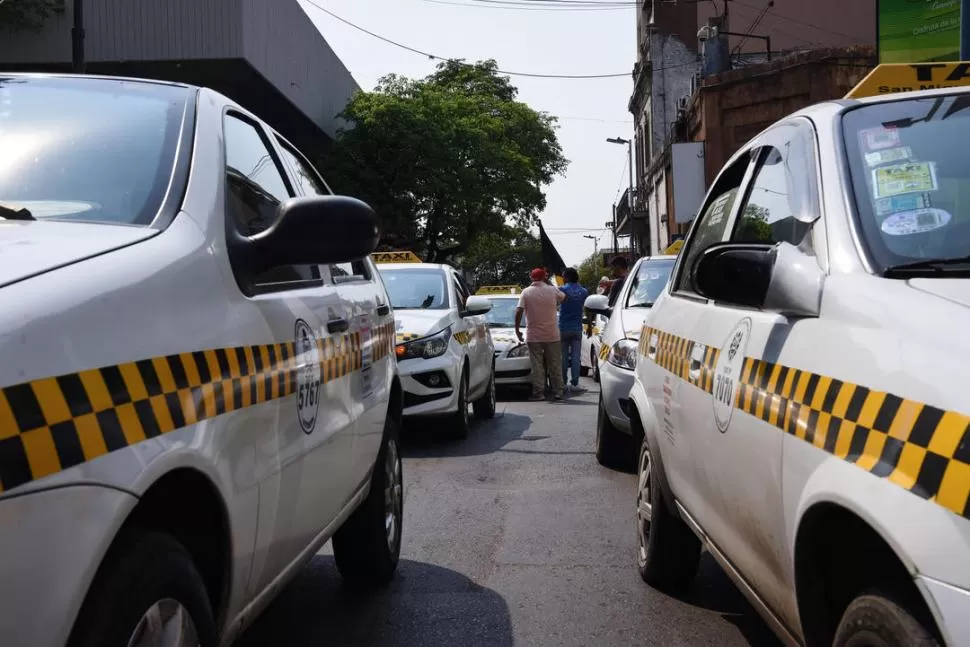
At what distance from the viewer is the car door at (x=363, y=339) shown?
3.80m

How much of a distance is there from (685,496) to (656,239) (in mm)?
38776

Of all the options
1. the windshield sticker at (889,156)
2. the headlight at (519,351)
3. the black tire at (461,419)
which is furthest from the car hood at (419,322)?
the windshield sticker at (889,156)

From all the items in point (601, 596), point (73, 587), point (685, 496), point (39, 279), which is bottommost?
point (601, 596)

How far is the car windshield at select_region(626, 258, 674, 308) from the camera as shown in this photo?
8.78 m

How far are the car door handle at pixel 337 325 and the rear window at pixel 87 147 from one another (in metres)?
0.85

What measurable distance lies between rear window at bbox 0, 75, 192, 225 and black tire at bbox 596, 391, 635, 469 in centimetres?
504

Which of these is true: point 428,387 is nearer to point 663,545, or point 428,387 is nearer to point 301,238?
point 663,545

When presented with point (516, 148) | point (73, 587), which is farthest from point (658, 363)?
point (516, 148)

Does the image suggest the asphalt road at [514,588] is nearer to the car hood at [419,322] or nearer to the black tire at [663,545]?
the black tire at [663,545]

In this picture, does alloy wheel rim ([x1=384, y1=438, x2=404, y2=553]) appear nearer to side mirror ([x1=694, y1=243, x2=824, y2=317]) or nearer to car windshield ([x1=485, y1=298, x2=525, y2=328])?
side mirror ([x1=694, y1=243, x2=824, y2=317])

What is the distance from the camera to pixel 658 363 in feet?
13.7

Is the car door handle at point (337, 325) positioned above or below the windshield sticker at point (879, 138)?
below

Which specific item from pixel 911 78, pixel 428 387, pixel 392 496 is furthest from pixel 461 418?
pixel 911 78

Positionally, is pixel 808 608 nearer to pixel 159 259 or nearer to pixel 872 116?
pixel 872 116
